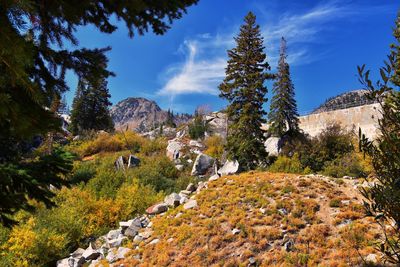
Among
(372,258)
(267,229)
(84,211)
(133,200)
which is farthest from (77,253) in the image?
(372,258)

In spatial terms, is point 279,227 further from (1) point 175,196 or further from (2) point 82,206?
(2) point 82,206

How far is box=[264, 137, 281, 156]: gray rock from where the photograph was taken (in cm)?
2355

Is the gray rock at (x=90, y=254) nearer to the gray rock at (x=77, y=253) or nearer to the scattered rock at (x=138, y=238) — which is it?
the gray rock at (x=77, y=253)

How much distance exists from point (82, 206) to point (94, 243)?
206cm

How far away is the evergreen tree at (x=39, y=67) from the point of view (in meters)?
1.58

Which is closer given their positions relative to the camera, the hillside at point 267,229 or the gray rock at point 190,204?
the hillside at point 267,229

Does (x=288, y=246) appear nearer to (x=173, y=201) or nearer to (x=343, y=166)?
(x=173, y=201)

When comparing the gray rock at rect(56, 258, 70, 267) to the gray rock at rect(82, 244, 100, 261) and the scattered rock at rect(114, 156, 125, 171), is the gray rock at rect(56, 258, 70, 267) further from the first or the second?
the scattered rock at rect(114, 156, 125, 171)

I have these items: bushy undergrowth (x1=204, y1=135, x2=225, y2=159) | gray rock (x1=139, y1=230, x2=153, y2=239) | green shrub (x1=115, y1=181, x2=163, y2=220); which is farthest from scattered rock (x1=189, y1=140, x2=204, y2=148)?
gray rock (x1=139, y1=230, x2=153, y2=239)

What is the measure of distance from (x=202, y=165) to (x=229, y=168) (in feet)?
7.86

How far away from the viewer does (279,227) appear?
1027cm

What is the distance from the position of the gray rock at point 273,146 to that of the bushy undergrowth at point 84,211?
7.30 m

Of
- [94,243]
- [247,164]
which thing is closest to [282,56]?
[247,164]

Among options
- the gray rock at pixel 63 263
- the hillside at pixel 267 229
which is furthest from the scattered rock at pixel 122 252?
the gray rock at pixel 63 263
